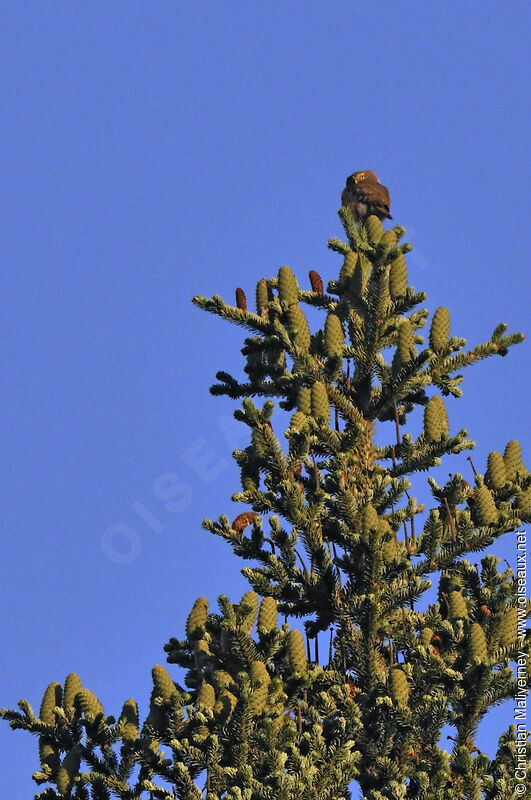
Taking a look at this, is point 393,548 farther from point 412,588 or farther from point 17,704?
point 17,704

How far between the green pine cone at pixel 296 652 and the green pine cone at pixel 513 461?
9.84ft

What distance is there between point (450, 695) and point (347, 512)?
2010 mm

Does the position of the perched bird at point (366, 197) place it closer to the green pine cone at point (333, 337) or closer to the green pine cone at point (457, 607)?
the green pine cone at point (333, 337)

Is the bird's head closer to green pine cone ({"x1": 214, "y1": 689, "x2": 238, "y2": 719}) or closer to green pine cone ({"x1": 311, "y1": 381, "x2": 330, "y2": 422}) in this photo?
green pine cone ({"x1": 311, "y1": 381, "x2": 330, "y2": 422})

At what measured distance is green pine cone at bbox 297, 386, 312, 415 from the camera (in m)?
11.2

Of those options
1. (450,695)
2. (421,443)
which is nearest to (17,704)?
(450,695)

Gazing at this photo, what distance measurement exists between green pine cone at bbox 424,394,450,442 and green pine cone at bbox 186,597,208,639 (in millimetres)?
2626

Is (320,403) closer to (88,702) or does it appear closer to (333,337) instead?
(333,337)

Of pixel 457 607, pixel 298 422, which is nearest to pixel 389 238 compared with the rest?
pixel 298 422

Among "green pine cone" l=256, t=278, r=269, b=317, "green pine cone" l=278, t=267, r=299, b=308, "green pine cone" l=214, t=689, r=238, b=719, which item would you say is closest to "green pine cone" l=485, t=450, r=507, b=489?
"green pine cone" l=278, t=267, r=299, b=308

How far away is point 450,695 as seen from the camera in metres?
9.34

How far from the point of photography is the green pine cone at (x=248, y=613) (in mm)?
9320

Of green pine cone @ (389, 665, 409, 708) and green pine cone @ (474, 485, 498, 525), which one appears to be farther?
green pine cone @ (474, 485, 498, 525)

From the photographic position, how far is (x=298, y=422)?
35.1ft
